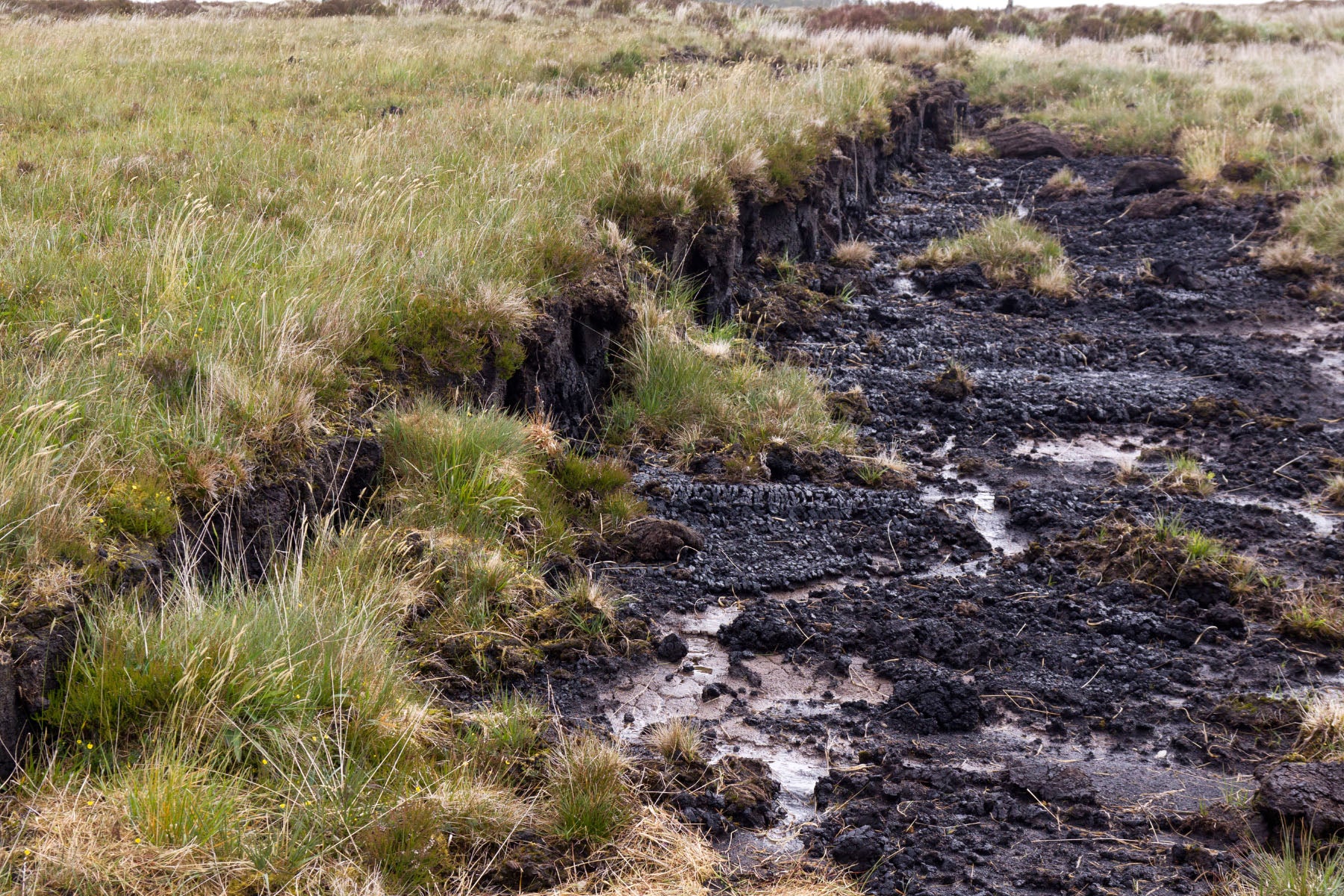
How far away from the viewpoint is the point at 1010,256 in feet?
32.9

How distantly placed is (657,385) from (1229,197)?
9.45 meters

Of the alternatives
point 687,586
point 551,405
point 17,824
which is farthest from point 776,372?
point 17,824

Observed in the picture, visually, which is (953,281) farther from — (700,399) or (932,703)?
(932,703)

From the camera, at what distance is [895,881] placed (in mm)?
2961

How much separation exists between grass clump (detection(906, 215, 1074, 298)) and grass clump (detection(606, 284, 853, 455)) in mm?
3932

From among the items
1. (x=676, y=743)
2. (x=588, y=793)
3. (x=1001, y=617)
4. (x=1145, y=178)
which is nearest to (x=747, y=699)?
(x=676, y=743)

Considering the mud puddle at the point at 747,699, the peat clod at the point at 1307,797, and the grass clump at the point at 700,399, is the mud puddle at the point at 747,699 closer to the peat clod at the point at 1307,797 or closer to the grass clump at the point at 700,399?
the peat clod at the point at 1307,797

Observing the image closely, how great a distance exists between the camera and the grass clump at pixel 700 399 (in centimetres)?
610

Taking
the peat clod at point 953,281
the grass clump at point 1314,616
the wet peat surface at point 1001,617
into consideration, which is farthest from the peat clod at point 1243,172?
the grass clump at point 1314,616

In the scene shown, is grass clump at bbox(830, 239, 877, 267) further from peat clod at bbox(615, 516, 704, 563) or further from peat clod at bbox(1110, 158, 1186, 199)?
peat clod at bbox(615, 516, 704, 563)

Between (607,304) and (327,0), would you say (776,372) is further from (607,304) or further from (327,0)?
(327,0)

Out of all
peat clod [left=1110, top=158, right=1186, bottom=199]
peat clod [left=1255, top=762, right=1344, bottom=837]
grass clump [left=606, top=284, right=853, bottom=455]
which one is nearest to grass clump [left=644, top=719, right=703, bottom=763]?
peat clod [left=1255, top=762, right=1344, bottom=837]

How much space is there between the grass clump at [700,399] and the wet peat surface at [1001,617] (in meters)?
0.27

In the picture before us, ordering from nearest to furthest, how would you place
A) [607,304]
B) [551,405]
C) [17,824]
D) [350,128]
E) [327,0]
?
[17,824], [551,405], [607,304], [350,128], [327,0]
